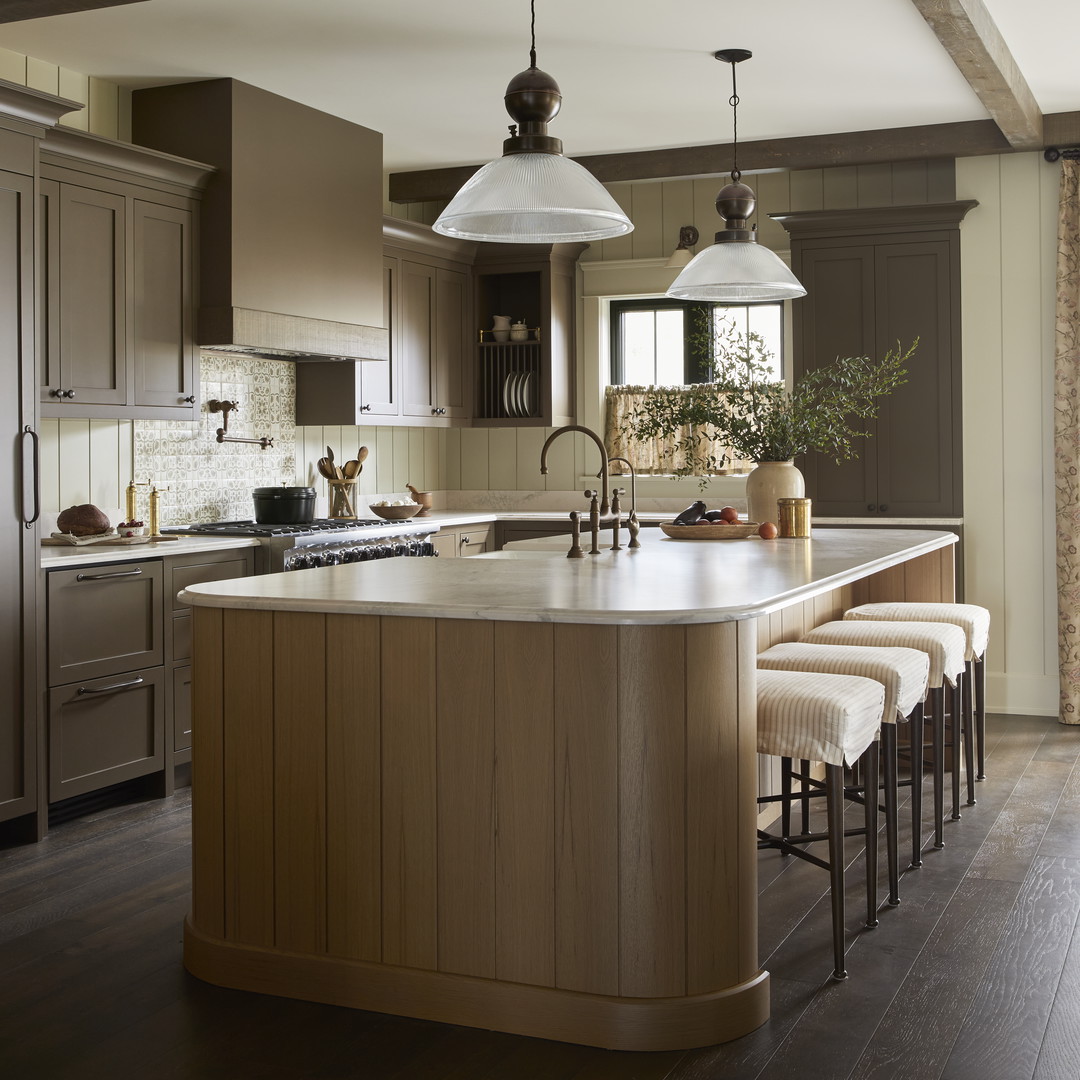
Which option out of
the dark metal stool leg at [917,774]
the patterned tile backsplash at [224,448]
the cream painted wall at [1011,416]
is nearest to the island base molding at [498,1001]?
the dark metal stool leg at [917,774]

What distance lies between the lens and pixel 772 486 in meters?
4.86

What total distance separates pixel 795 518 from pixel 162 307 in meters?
2.54

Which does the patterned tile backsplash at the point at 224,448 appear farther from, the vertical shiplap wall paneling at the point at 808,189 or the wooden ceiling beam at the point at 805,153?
the vertical shiplap wall paneling at the point at 808,189

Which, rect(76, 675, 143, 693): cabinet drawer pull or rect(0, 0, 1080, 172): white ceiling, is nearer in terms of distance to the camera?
rect(76, 675, 143, 693): cabinet drawer pull

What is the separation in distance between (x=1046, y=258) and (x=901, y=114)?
3.31 ft

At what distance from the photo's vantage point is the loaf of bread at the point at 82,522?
4.61 metres

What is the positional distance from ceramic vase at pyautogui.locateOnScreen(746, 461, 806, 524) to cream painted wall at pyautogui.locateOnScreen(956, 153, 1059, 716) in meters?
1.74

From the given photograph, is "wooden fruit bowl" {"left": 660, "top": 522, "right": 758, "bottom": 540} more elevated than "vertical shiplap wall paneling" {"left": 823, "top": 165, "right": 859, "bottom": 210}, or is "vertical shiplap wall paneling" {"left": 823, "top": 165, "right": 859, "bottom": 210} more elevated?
"vertical shiplap wall paneling" {"left": 823, "top": 165, "right": 859, "bottom": 210}

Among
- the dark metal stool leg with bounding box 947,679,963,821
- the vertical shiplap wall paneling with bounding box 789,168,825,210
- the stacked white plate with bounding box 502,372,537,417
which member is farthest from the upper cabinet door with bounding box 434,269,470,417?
the dark metal stool leg with bounding box 947,679,963,821

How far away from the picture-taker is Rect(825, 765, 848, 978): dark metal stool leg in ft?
9.50

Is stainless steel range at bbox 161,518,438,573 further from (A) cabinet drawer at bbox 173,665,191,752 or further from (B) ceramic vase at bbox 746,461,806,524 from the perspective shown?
(B) ceramic vase at bbox 746,461,806,524

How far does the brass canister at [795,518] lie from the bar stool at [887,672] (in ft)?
3.75

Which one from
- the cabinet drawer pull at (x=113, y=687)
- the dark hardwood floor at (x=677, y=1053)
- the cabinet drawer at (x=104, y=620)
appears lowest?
the dark hardwood floor at (x=677, y=1053)

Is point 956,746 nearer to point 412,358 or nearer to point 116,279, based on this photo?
point 116,279
